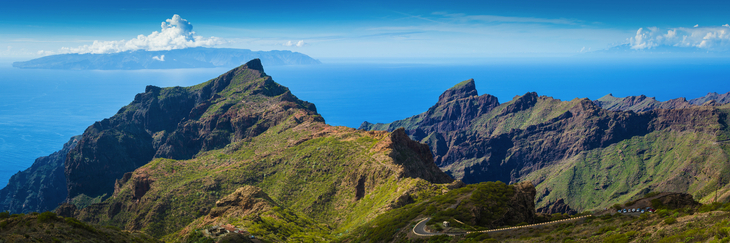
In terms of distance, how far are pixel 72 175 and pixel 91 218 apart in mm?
86839

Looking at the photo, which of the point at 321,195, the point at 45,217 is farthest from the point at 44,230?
the point at 321,195

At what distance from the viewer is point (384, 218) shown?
236ft

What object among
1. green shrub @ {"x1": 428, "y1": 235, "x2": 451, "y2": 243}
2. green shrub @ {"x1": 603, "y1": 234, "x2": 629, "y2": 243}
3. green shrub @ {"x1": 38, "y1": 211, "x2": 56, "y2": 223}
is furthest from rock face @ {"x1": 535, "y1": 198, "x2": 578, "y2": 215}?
green shrub @ {"x1": 38, "y1": 211, "x2": 56, "y2": 223}

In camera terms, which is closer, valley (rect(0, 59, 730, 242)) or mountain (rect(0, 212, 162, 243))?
mountain (rect(0, 212, 162, 243))

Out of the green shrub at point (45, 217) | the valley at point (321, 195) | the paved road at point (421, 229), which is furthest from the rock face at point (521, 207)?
the green shrub at point (45, 217)

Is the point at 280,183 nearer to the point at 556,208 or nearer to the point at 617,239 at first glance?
the point at 617,239

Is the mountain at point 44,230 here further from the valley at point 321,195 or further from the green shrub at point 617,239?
the green shrub at point 617,239

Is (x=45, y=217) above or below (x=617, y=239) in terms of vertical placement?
below

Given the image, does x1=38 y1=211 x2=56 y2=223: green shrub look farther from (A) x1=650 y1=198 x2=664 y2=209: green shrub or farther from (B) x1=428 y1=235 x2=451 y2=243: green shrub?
(A) x1=650 y1=198 x2=664 y2=209: green shrub

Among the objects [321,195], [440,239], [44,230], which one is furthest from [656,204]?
[321,195]

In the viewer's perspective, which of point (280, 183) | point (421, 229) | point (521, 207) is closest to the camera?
point (421, 229)

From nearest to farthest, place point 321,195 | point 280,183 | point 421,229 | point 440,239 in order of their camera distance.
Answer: point 440,239 < point 421,229 < point 321,195 < point 280,183

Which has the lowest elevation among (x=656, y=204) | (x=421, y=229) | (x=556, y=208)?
(x=556, y=208)

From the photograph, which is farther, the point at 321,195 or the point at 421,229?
the point at 321,195
